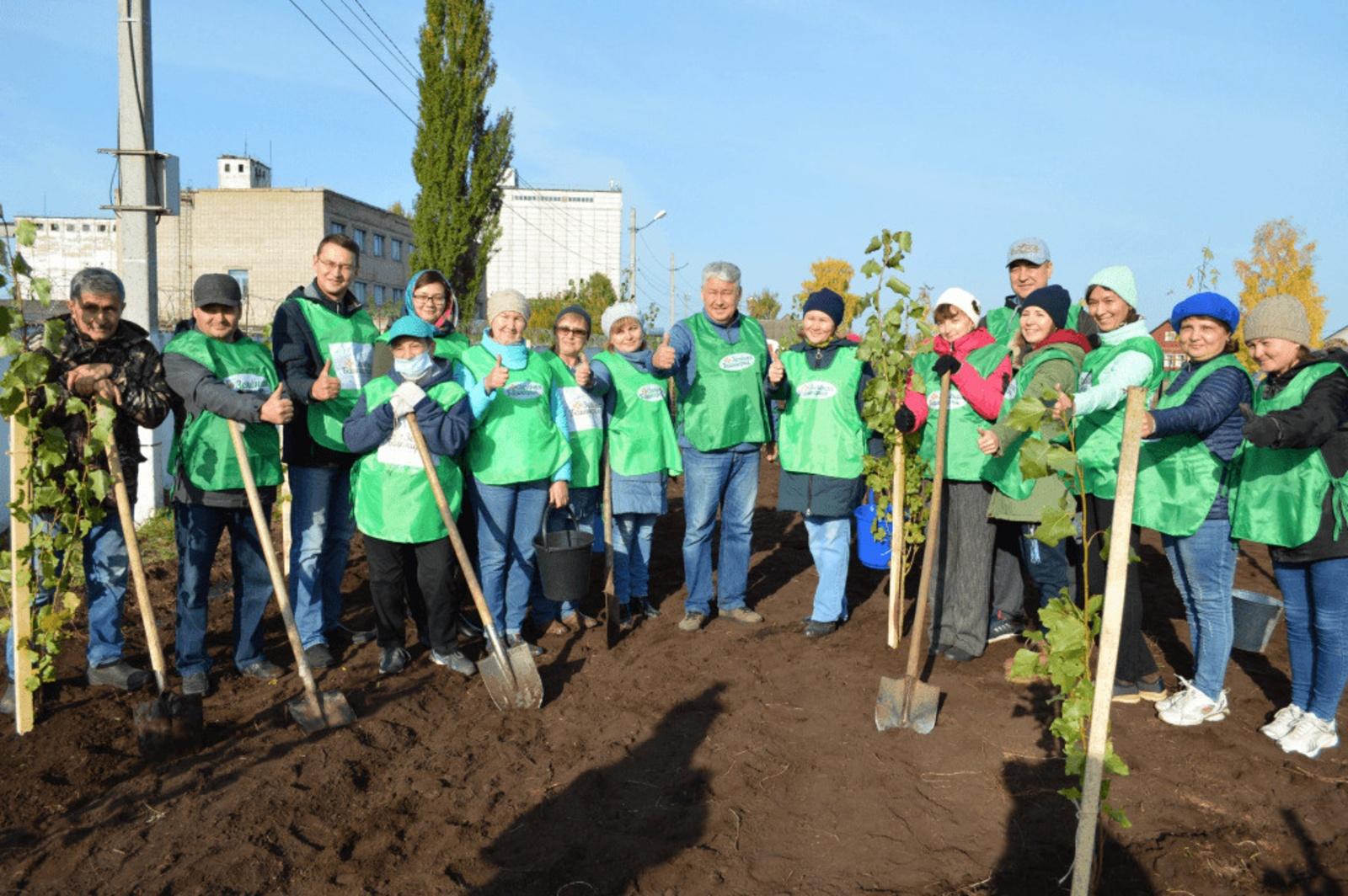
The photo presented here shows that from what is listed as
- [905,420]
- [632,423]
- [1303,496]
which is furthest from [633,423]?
[1303,496]

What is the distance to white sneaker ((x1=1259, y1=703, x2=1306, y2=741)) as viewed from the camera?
398cm

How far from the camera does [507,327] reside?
4801 mm

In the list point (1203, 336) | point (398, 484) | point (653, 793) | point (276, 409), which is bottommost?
point (653, 793)

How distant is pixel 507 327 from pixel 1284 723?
411 cm

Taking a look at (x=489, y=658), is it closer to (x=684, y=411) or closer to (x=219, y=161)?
(x=684, y=411)

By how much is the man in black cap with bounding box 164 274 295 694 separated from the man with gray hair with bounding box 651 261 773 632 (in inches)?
83.9

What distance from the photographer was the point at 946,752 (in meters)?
3.86

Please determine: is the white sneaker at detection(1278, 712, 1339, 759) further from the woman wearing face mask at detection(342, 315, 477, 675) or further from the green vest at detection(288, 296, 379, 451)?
the green vest at detection(288, 296, 379, 451)

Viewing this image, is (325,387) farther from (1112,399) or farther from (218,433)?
(1112,399)

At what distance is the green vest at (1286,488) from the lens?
3.68 meters

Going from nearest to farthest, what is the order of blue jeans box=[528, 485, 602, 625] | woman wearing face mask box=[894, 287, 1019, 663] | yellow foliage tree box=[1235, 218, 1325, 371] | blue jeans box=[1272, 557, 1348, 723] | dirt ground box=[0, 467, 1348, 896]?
dirt ground box=[0, 467, 1348, 896], blue jeans box=[1272, 557, 1348, 723], woman wearing face mask box=[894, 287, 1019, 663], blue jeans box=[528, 485, 602, 625], yellow foliage tree box=[1235, 218, 1325, 371]

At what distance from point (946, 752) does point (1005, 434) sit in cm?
151

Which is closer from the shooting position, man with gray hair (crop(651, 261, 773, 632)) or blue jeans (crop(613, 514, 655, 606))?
man with gray hair (crop(651, 261, 773, 632))

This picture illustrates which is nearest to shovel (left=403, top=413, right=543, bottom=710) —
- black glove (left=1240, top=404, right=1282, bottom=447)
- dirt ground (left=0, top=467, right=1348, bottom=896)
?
dirt ground (left=0, top=467, right=1348, bottom=896)
